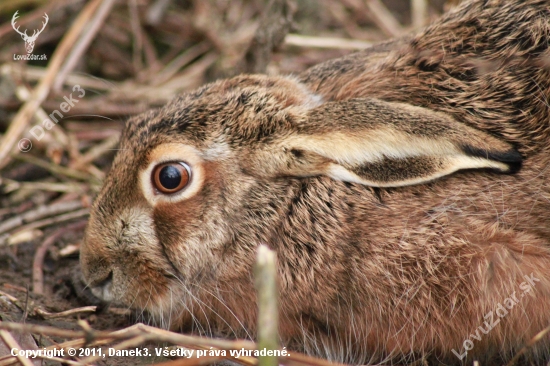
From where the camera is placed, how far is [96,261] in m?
4.04

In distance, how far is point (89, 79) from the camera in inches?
252

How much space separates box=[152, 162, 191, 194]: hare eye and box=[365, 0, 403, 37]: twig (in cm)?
364

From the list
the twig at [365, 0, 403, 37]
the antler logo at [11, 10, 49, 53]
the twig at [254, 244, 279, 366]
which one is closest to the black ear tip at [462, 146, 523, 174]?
the twig at [254, 244, 279, 366]

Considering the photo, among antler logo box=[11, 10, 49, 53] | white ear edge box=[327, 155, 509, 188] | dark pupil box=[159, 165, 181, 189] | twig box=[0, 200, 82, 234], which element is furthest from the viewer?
antler logo box=[11, 10, 49, 53]

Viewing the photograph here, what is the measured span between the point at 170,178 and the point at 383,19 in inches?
157

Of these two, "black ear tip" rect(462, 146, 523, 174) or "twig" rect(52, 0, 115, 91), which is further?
"twig" rect(52, 0, 115, 91)

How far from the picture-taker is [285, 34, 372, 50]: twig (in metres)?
6.25

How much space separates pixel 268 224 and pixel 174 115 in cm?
88

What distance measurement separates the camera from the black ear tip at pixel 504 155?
3366 mm

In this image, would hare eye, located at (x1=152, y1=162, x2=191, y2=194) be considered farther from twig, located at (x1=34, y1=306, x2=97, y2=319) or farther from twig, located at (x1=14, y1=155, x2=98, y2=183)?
twig, located at (x1=14, y1=155, x2=98, y2=183)

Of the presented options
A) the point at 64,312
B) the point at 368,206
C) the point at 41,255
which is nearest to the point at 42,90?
the point at 41,255

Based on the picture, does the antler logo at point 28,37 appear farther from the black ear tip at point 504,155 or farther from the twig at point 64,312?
the black ear tip at point 504,155

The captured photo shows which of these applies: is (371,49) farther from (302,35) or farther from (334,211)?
(302,35)

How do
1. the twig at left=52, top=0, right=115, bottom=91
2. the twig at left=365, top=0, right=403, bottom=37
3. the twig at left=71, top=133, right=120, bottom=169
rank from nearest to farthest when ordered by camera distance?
1. the twig at left=71, top=133, right=120, bottom=169
2. the twig at left=52, top=0, right=115, bottom=91
3. the twig at left=365, top=0, right=403, bottom=37
